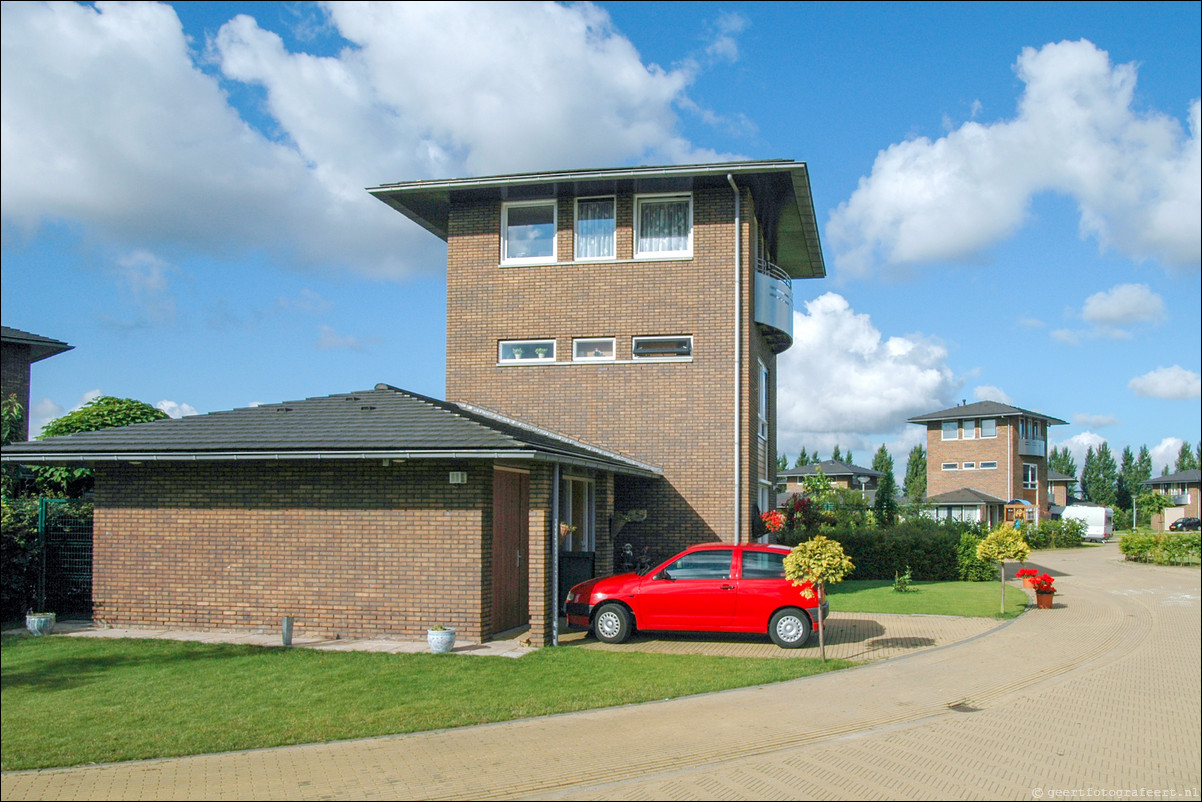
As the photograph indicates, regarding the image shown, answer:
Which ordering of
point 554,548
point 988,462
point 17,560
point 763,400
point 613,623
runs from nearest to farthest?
point 554,548, point 613,623, point 17,560, point 763,400, point 988,462

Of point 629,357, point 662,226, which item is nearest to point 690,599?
point 629,357

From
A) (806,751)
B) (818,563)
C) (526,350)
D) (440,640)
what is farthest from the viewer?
(526,350)

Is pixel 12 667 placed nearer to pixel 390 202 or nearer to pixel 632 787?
pixel 632 787

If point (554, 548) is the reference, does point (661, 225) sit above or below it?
above

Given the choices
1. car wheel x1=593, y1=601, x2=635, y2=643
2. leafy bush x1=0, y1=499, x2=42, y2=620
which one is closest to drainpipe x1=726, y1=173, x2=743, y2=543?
car wheel x1=593, y1=601, x2=635, y2=643

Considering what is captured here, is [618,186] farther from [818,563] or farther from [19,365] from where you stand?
[19,365]

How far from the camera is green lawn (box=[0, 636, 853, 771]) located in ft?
11.5

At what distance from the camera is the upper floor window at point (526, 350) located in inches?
792

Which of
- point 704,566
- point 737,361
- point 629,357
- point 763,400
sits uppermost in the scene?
point 629,357

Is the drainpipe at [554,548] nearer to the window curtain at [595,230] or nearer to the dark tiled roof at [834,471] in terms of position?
the window curtain at [595,230]

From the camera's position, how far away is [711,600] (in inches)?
520

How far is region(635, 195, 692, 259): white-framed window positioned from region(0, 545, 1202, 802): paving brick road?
445 inches

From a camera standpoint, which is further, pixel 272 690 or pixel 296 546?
pixel 296 546

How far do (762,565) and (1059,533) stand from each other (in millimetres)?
43334
